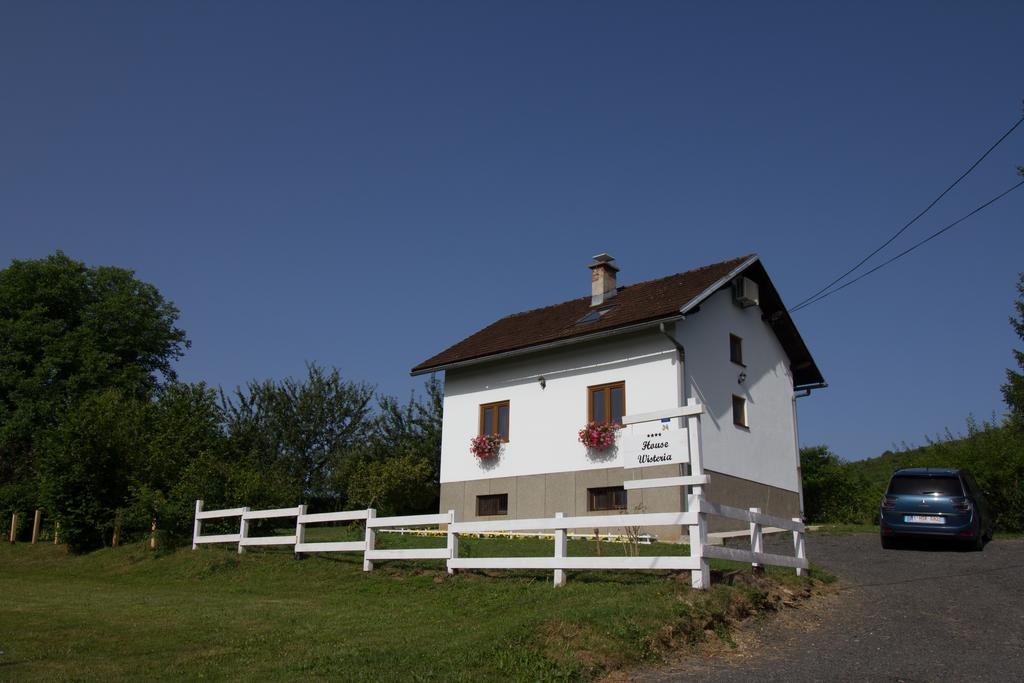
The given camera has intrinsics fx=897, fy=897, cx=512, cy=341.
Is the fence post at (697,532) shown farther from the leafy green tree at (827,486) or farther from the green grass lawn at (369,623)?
the leafy green tree at (827,486)

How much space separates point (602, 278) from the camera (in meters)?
26.4

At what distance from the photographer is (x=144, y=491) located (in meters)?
20.3

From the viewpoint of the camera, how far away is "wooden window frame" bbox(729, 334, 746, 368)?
23875mm

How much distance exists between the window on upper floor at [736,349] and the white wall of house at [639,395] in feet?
0.55

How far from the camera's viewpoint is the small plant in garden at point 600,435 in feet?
71.2

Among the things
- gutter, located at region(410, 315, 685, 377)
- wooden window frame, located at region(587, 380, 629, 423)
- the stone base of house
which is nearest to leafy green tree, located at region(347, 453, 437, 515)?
gutter, located at region(410, 315, 685, 377)

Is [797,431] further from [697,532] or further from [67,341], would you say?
[67,341]

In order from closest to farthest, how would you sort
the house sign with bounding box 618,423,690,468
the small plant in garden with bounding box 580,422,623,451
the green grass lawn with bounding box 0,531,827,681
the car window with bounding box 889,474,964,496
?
1. the green grass lawn with bounding box 0,531,827,681
2. the house sign with bounding box 618,423,690,468
3. the car window with bounding box 889,474,964,496
4. the small plant in garden with bounding box 580,422,623,451

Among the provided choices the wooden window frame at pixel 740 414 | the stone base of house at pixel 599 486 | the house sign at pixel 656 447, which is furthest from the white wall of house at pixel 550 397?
the house sign at pixel 656 447

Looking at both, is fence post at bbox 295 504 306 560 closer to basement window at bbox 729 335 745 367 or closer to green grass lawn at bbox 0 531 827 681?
green grass lawn at bbox 0 531 827 681

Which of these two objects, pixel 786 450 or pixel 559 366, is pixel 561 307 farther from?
pixel 786 450

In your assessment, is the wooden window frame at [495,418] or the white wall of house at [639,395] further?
the wooden window frame at [495,418]

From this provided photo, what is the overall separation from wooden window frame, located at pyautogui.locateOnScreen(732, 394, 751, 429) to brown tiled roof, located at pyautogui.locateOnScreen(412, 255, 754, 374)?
3278 mm

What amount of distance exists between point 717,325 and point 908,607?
12.9m
